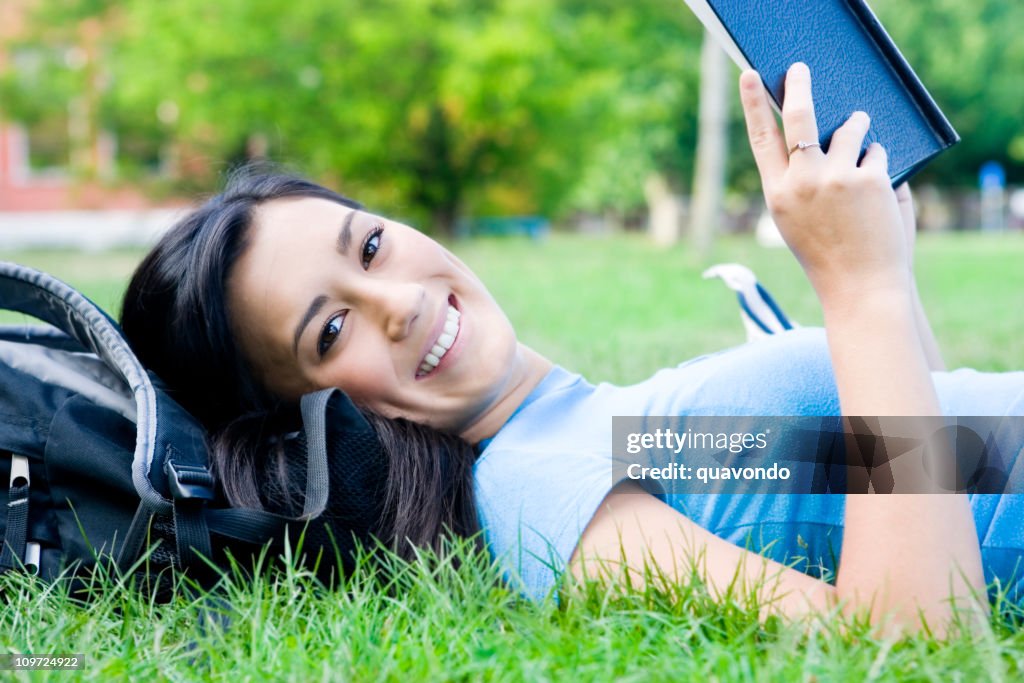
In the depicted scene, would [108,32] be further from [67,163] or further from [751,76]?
[751,76]

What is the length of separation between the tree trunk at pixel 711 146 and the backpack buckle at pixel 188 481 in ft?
38.2

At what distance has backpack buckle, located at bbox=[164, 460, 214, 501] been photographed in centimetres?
183

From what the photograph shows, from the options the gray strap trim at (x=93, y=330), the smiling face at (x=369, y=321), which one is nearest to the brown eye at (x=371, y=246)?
the smiling face at (x=369, y=321)

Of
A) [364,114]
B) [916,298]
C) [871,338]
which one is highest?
[364,114]

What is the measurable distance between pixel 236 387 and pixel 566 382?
2.32ft

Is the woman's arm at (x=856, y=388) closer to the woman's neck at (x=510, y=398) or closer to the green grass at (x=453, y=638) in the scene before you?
the green grass at (x=453, y=638)

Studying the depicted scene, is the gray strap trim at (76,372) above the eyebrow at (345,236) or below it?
below

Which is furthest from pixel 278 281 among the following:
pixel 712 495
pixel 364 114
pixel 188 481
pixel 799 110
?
pixel 364 114

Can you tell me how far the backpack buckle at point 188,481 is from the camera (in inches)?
72.1

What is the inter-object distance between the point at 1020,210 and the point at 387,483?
38.9m

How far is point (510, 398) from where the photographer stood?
2.30 m

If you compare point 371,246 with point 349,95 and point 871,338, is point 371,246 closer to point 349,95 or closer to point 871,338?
point 871,338

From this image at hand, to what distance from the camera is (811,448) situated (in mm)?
1986

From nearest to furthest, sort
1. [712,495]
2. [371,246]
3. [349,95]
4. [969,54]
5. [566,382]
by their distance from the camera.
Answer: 1. [712,495]
2. [371,246]
3. [566,382]
4. [349,95]
5. [969,54]
